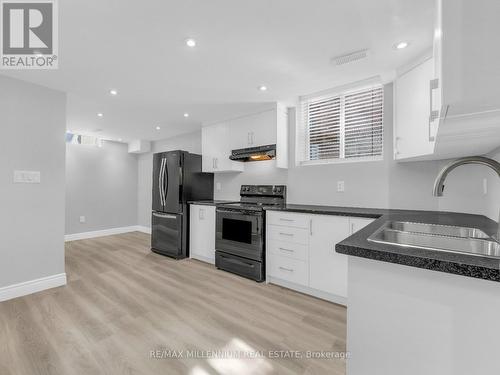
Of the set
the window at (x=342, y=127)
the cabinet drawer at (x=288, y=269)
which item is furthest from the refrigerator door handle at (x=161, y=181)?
the window at (x=342, y=127)

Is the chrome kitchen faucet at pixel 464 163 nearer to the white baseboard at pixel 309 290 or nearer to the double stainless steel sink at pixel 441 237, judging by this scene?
the double stainless steel sink at pixel 441 237

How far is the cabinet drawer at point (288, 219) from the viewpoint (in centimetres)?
255

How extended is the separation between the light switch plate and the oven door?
2.15 meters

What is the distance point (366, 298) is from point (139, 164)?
6.44m

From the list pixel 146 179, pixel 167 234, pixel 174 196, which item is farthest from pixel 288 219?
pixel 146 179

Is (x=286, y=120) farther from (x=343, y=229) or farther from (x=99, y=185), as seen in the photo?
(x=99, y=185)

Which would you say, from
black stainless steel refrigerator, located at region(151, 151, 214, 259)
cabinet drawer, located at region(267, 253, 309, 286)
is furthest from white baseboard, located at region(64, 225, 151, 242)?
cabinet drawer, located at region(267, 253, 309, 286)

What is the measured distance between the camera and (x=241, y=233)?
3.08m

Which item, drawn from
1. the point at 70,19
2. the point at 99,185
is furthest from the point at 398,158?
the point at 99,185

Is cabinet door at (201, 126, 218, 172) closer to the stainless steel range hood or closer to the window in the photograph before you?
the stainless steel range hood

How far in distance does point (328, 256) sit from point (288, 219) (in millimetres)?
576

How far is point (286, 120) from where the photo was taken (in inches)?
132

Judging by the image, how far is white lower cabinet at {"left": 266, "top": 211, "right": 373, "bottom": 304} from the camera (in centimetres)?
232

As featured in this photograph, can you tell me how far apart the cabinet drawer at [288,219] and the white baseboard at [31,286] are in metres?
2.60
